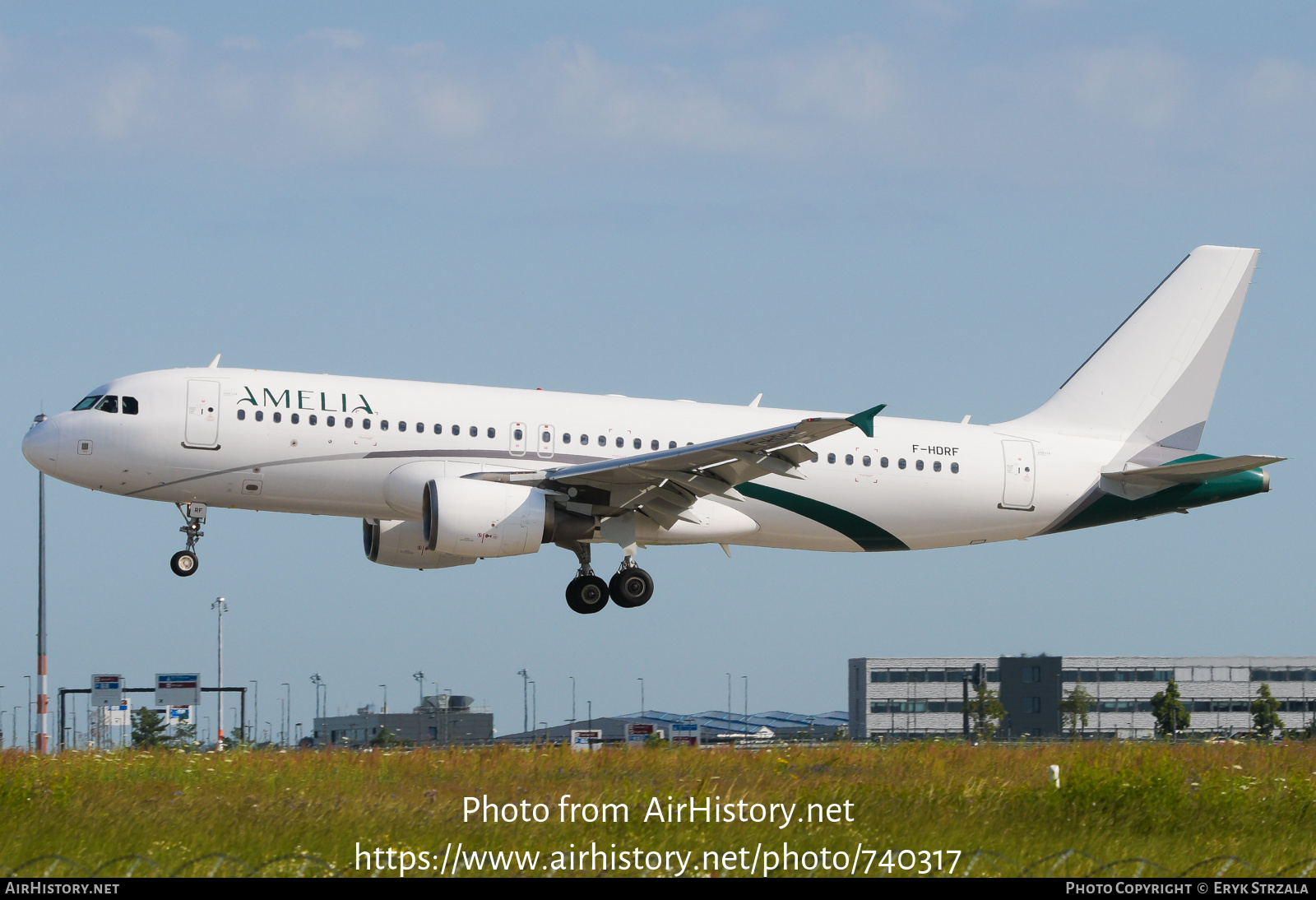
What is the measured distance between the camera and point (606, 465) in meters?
28.9

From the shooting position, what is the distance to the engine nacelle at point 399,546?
108ft

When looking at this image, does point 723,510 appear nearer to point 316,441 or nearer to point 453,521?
point 453,521

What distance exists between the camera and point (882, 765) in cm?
2072

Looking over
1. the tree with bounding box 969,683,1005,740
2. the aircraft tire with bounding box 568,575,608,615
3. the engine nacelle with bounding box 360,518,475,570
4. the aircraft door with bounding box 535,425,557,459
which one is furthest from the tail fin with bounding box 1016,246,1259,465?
the tree with bounding box 969,683,1005,740

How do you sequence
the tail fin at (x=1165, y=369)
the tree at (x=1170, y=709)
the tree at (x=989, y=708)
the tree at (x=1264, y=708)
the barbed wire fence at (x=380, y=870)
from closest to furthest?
the barbed wire fence at (x=380, y=870) < the tail fin at (x=1165, y=369) < the tree at (x=989, y=708) < the tree at (x=1264, y=708) < the tree at (x=1170, y=709)

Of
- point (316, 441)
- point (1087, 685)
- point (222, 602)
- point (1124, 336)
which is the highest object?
point (1124, 336)

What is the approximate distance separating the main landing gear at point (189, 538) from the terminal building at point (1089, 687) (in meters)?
54.8

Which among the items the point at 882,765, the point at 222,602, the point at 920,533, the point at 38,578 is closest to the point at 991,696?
the point at 222,602

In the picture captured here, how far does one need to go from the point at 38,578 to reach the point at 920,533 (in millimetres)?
21945

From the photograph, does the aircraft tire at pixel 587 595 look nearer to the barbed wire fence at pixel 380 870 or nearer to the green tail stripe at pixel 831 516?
the green tail stripe at pixel 831 516

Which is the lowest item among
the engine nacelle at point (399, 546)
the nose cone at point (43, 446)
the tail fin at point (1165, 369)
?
the engine nacelle at point (399, 546)

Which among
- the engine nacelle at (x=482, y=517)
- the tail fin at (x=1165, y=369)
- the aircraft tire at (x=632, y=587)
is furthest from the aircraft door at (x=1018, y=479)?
the engine nacelle at (x=482, y=517)

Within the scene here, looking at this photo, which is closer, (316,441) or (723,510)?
(316,441)

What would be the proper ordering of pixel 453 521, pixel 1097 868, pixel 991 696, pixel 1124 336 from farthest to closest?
pixel 991 696, pixel 1124 336, pixel 453 521, pixel 1097 868
